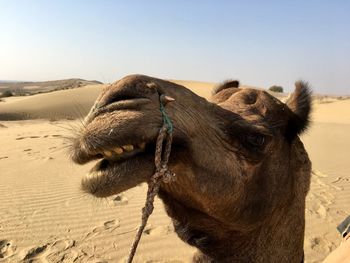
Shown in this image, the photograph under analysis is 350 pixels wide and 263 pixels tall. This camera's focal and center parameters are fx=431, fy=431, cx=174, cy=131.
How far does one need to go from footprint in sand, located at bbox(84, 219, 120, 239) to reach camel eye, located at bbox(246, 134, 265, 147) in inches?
183

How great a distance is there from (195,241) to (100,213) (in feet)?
17.2

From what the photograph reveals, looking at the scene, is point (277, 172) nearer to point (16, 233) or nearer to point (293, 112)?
point (293, 112)

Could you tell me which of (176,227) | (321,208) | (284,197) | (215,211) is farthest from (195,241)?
(321,208)

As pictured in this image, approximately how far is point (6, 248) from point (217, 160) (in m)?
4.89

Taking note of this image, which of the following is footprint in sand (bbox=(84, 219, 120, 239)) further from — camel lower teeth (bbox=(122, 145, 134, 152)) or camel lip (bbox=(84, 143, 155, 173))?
camel lower teeth (bbox=(122, 145, 134, 152))

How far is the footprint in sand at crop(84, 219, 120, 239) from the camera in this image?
6871mm

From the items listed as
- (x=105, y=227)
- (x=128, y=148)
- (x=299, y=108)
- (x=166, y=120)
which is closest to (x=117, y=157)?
(x=128, y=148)

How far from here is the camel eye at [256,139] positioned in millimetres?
2711

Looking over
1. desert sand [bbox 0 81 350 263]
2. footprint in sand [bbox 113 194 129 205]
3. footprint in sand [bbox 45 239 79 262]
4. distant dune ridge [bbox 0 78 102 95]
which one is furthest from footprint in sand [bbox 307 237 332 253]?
distant dune ridge [bbox 0 78 102 95]

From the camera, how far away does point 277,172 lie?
2.97m

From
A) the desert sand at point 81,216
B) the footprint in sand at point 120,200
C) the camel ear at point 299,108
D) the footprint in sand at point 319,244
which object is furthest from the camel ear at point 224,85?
the footprint in sand at point 120,200

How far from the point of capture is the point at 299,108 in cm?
319

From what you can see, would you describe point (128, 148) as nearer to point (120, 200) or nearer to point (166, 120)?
point (166, 120)

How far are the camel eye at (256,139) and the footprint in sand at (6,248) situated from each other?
15.0 ft
